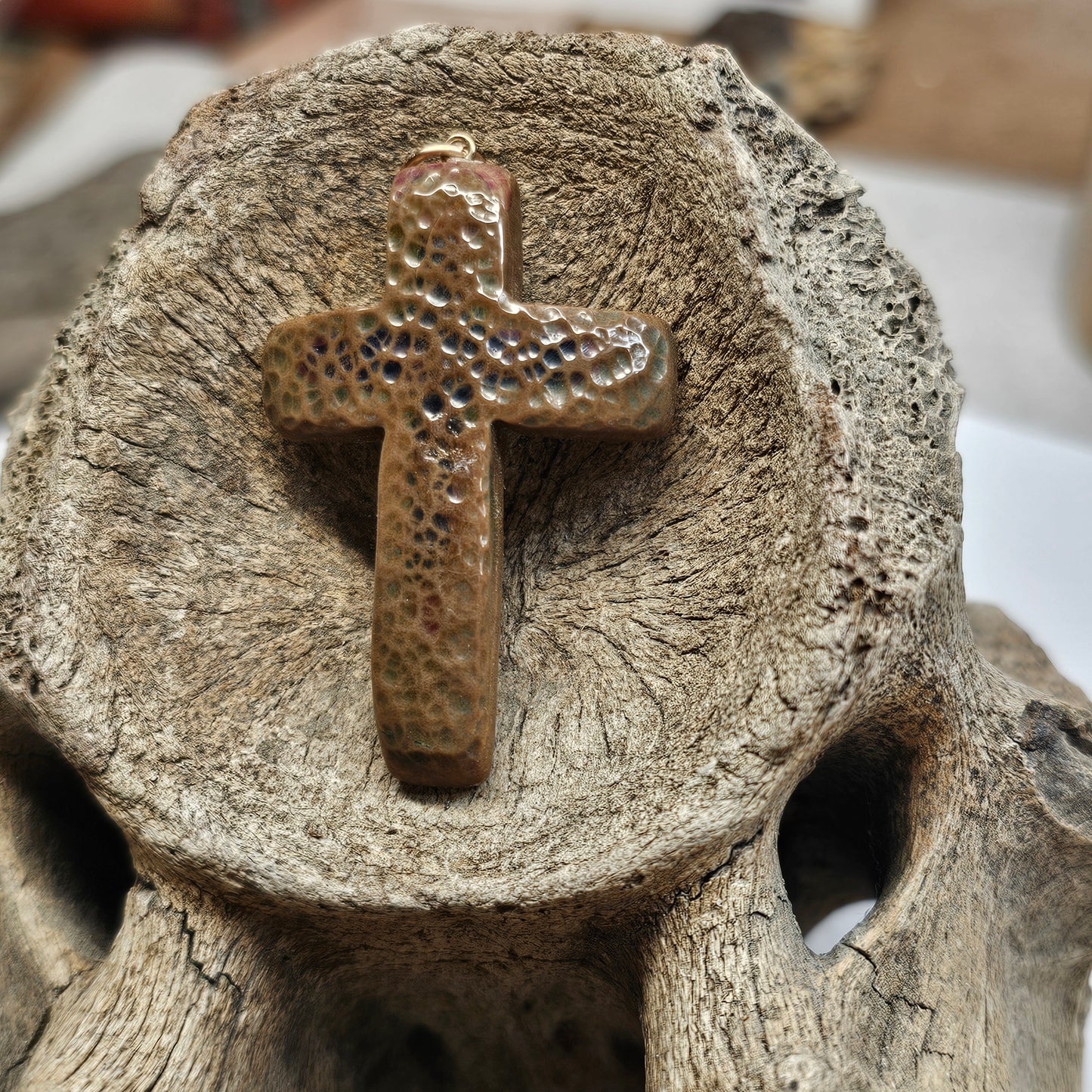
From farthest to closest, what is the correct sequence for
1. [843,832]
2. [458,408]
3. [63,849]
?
[843,832]
[63,849]
[458,408]

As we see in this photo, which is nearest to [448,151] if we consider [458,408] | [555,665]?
[458,408]

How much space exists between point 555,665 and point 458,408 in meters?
0.23

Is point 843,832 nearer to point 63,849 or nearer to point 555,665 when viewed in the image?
point 555,665

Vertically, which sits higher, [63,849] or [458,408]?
[458,408]

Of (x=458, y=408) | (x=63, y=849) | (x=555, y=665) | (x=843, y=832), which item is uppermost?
(x=458, y=408)

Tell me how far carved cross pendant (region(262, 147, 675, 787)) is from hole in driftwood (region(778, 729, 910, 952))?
13.2 inches

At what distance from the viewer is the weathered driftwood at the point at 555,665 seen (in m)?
0.83

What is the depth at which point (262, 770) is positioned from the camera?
2.93 ft

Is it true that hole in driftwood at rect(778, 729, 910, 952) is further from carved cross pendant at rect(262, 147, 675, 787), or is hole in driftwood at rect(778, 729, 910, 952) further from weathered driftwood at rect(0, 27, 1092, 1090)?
carved cross pendant at rect(262, 147, 675, 787)

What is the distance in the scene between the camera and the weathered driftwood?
829 mm

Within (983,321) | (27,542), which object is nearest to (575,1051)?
(27,542)

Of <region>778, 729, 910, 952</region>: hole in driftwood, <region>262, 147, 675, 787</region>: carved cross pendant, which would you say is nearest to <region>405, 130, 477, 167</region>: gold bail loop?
<region>262, 147, 675, 787</region>: carved cross pendant

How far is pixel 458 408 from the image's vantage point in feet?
2.82

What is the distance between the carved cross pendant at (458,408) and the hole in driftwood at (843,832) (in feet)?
1.10
